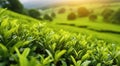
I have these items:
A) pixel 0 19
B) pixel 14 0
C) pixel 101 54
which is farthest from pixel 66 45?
pixel 14 0

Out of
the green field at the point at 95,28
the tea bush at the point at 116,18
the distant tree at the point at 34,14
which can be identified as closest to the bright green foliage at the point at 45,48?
the green field at the point at 95,28

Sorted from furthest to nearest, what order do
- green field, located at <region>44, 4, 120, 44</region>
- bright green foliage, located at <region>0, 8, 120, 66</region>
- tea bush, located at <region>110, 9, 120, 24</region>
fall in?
tea bush, located at <region>110, 9, 120, 24</region>
green field, located at <region>44, 4, 120, 44</region>
bright green foliage, located at <region>0, 8, 120, 66</region>

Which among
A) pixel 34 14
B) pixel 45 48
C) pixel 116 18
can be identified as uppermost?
pixel 45 48

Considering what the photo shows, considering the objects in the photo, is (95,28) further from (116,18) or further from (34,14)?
(34,14)

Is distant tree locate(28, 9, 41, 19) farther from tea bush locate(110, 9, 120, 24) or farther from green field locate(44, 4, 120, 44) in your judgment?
tea bush locate(110, 9, 120, 24)

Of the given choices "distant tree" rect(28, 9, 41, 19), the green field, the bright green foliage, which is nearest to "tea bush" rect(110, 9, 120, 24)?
the green field

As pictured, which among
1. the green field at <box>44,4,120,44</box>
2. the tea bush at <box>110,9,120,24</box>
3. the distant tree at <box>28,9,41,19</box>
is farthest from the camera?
the tea bush at <box>110,9,120,24</box>

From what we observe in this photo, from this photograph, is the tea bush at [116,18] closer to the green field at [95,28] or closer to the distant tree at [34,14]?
the green field at [95,28]

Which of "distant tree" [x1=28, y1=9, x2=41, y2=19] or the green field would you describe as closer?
the green field

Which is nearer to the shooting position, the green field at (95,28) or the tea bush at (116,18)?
the green field at (95,28)

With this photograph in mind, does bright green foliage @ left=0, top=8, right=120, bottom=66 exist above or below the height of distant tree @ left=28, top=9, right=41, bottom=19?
above

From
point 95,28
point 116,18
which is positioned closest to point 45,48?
point 95,28

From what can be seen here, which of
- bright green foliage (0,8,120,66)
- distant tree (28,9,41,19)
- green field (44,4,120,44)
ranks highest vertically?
bright green foliage (0,8,120,66)

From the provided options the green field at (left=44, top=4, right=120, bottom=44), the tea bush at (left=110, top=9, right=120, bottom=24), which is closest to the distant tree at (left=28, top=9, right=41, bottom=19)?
the green field at (left=44, top=4, right=120, bottom=44)
